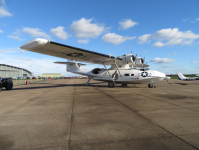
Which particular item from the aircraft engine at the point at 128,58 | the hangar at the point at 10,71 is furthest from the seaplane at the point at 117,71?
the hangar at the point at 10,71

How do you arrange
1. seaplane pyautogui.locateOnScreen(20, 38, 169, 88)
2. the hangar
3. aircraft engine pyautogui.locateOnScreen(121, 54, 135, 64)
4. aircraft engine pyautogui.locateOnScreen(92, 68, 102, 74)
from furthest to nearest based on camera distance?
the hangar
aircraft engine pyautogui.locateOnScreen(92, 68, 102, 74)
aircraft engine pyautogui.locateOnScreen(121, 54, 135, 64)
seaplane pyautogui.locateOnScreen(20, 38, 169, 88)

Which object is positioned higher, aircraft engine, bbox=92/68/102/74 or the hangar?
the hangar

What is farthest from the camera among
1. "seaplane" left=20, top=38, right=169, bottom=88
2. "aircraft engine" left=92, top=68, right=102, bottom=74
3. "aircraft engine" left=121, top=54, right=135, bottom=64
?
"aircraft engine" left=92, top=68, right=102, bottom=74

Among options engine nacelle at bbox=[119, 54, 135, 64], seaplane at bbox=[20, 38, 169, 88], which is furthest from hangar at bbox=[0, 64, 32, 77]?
engine nacelle at bbox=[119, 54, 135, 64]

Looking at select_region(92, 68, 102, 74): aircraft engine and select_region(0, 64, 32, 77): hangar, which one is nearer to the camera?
select_region(92, 68, 102, 74): aircraft engine

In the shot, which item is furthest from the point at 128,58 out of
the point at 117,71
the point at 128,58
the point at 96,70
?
the point at 96,70

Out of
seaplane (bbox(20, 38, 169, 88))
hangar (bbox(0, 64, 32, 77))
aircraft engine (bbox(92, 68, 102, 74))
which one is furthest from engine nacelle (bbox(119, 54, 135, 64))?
hangar (bbox(0, 64, 32, 77))

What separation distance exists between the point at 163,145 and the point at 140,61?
52.7 ft

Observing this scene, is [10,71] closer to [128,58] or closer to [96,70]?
[96,70]

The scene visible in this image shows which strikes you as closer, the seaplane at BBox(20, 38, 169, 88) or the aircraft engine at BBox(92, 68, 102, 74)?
the seaplane at BBox(20, 38, 169, 88)

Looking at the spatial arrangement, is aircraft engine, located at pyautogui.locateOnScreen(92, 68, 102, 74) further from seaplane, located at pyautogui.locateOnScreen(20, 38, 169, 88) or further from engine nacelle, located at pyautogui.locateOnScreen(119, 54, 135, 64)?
engine nacelle, located at pyautogui.locateOnScreen(119, 54, 135, 64)

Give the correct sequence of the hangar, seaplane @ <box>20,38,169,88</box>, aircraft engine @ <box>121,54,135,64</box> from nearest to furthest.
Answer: seaplane @ <box>20,38,169,88</box> → aircraft engine @ <box>121,54,135,64</box> → the hangar

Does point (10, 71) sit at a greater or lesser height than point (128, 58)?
greater

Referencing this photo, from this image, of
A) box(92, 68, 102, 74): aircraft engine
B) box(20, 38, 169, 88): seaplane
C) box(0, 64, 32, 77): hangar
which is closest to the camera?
box(20, 38, 169, 88): seaplane
